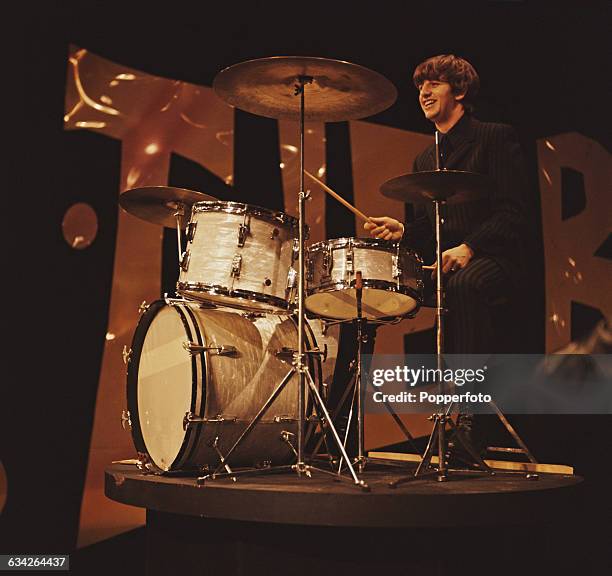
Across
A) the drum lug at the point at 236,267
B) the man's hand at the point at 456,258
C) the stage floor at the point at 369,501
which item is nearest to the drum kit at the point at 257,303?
the drum lug at the point at 236,267

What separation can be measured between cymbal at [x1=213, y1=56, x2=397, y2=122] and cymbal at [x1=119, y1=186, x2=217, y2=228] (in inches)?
17.3

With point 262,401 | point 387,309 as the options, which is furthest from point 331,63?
point 262,401

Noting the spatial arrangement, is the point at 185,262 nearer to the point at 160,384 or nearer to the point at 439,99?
the point at 160,384

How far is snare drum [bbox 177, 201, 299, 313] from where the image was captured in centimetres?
278

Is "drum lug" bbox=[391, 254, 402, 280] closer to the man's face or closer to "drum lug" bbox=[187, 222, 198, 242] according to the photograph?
"drum lug" bbox=[187, 222, 198, 242]

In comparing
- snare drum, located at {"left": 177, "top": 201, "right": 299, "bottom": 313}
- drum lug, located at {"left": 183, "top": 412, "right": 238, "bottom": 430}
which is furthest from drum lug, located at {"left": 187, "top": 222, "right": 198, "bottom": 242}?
drum lug, located at {"left": 183, "top": 412, "right": 238, "bottom": 430}

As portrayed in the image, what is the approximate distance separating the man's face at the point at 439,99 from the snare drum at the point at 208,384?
1.24 metres

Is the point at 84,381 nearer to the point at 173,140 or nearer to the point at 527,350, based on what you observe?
the point at 173,140

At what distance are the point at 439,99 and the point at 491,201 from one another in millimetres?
598

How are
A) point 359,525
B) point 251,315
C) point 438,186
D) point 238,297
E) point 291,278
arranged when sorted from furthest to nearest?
point 251,315
point 291,278
point 238,297
point 438,186
point 359,525

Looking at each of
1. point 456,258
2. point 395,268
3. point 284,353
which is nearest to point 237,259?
point 284,353

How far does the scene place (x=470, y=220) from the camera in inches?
126

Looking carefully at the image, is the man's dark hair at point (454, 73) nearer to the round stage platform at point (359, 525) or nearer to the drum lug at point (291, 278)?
the drum lug at point (291, 278)

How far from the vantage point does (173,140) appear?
4.16 m
